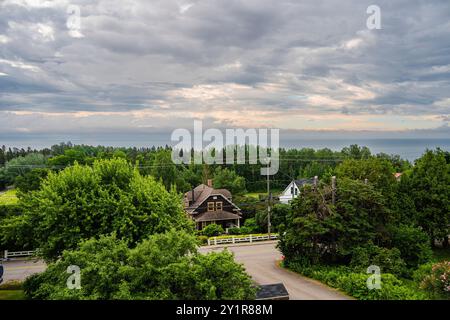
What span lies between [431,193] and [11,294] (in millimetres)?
31946

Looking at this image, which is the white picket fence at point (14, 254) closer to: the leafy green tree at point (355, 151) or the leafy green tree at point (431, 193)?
the leafy green tree at point (431, 193)

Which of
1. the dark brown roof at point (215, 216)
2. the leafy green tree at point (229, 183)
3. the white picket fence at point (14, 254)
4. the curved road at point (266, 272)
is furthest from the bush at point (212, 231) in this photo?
the leafy green tree at point (229, 183)

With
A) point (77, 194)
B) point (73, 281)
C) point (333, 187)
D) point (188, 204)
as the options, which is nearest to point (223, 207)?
point (188, 204)

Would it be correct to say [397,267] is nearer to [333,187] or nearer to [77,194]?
[333,187]

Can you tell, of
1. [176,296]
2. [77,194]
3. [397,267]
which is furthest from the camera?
[397,267]

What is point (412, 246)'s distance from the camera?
27.6 metres

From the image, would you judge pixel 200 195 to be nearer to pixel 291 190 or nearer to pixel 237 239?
pixel 237 239

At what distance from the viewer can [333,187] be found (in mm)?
27344

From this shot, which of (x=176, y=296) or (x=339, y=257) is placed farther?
(x=339, y=257)

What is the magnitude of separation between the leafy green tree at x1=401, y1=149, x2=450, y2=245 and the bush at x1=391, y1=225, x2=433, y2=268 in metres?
5.13

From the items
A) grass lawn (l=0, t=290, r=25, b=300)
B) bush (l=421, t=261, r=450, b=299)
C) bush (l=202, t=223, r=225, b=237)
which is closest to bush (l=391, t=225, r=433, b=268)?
bush (l=421, t=261, r=450, b=299)

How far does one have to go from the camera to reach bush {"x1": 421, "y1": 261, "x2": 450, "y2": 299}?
18219 mm
